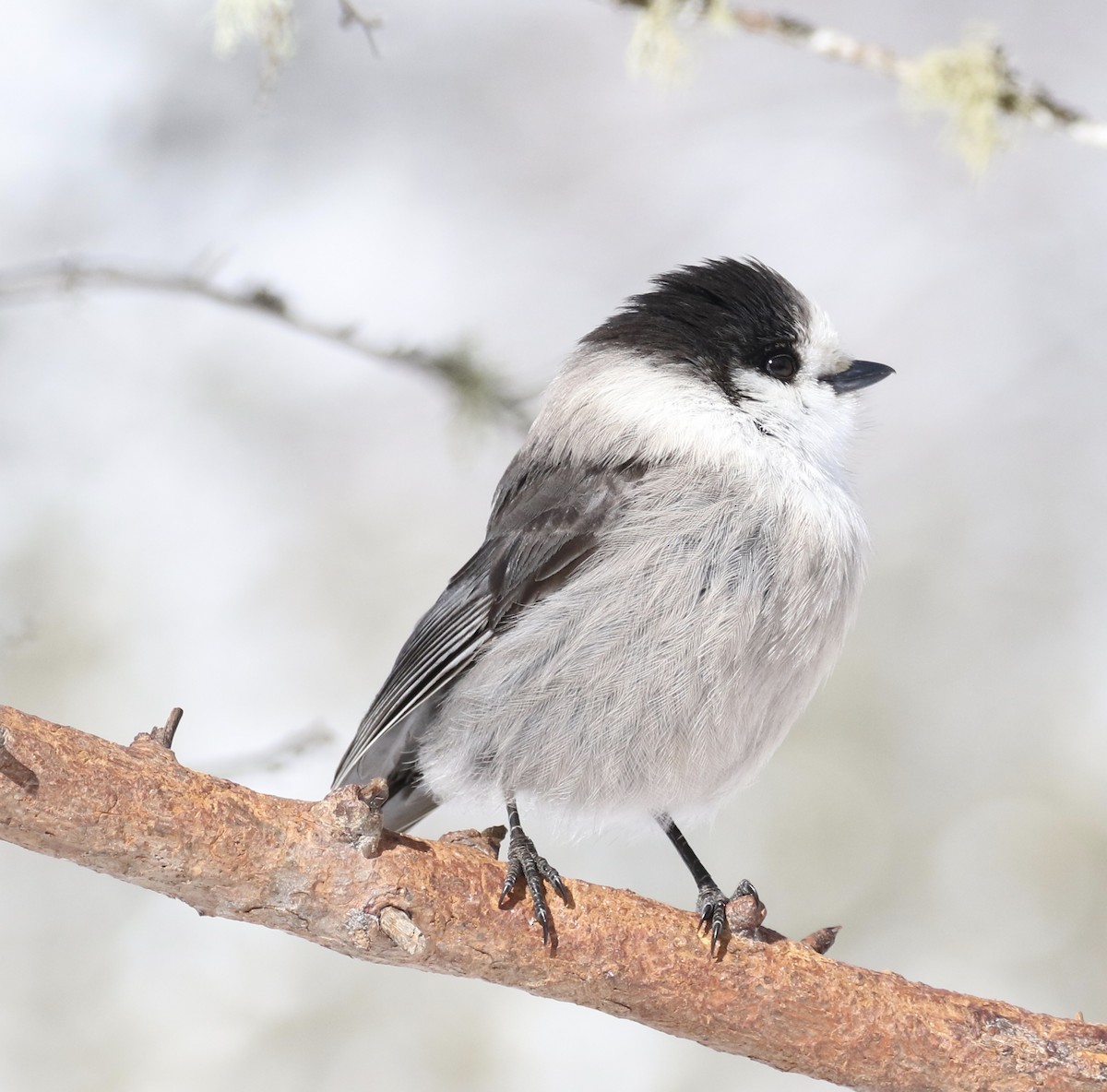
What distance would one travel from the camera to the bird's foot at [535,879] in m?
2.51

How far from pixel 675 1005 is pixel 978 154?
8.81 ft

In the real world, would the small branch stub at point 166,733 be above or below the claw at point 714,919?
above

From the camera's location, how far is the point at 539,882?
100.0 inches

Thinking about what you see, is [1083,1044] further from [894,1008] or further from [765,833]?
[765,833]

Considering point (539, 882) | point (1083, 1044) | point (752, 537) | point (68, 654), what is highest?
point (752, 537)

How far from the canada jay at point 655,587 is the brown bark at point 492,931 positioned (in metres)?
0.12

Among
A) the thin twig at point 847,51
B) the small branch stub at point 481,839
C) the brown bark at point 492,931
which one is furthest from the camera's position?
the thin twig at point 847,51

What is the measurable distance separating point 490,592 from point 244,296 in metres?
0.97

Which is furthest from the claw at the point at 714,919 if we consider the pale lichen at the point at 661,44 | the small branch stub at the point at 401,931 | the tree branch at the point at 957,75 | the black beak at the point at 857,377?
the pale lichen at the point at 661,44

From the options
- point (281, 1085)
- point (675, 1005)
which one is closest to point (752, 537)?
point (675, 1005)

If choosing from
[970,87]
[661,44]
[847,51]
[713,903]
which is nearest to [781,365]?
[847,51]

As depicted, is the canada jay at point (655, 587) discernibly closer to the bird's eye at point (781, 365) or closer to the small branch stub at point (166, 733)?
the bird's eye at point (781, 365)

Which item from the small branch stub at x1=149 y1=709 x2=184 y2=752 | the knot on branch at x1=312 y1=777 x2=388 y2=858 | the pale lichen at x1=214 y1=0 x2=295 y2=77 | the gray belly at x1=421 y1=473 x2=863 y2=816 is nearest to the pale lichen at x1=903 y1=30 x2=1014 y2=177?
the gray belly at x1=421 y1=473 x2=863 y2=816

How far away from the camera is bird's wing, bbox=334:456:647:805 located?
3.12m
